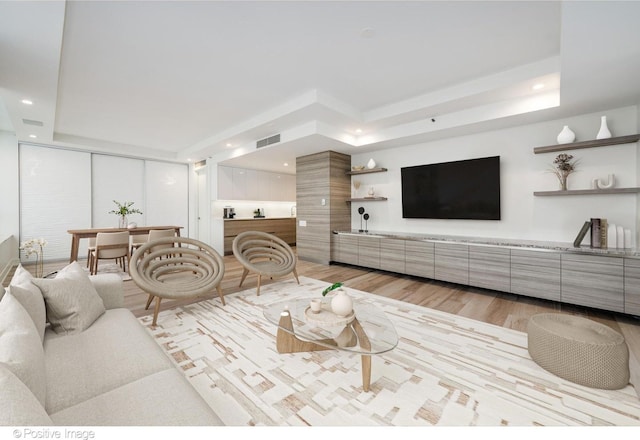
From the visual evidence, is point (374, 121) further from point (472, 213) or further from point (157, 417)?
point (157, 417)

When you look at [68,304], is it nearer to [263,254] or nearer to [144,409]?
[144,409]

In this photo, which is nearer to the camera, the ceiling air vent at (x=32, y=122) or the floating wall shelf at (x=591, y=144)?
the floating wall shelf at (x=591, y=144)

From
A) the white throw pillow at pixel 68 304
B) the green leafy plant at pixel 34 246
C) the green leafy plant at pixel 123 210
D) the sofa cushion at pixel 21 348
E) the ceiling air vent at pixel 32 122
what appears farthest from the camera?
the green leafy plant at pixel 123 210

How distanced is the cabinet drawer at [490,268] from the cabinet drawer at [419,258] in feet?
1.80

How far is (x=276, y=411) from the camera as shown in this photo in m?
1.51

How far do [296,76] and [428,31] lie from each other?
1.45m

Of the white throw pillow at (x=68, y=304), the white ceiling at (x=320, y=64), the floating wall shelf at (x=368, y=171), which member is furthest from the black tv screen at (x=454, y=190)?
the white throw pillow at (x=68, y=304)

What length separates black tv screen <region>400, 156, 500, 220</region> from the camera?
3898 millimetres

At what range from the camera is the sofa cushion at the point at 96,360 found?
1.11m

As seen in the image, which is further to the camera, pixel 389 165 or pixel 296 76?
pixel 389 165

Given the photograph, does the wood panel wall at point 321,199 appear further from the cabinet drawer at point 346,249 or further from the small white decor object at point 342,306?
the small white decor object at point 342,306

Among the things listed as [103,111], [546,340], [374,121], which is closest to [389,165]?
[374,121]

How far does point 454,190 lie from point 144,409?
4.42 m

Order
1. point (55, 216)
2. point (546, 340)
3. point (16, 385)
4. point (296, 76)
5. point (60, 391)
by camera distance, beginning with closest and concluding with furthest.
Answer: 1. point (16, 385)
2. point (60, 391)
3. point (546, 340)
4. point (296, 76)
5. point (55, 216)
